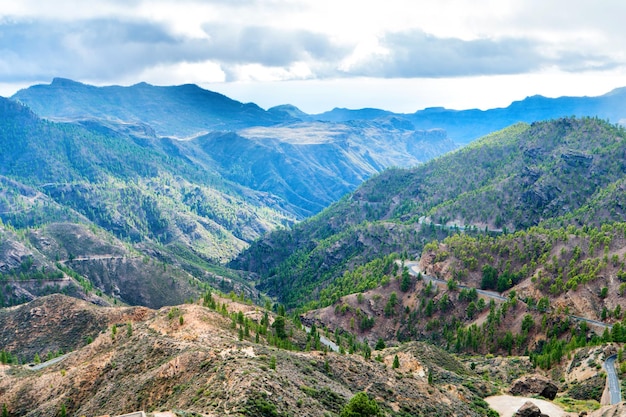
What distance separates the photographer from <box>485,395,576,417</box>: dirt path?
116438 mm

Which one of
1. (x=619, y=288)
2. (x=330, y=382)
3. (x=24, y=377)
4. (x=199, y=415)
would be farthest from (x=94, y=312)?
(x=619, y=288)

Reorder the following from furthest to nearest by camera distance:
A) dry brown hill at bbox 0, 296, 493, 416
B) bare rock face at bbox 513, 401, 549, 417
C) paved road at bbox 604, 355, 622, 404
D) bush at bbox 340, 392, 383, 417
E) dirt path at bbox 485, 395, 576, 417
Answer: paved road at bbox 604, 355, 622, 404 < dirt path at bbox 485, 395, 576, 417 < bare rock face at bbox 513, 401, 549, 417 < bush at bbox 340, 392, 383, 417 < dry brown hill at bbox 0, 296, 493, 416

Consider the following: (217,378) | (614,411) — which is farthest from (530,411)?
(217,378)

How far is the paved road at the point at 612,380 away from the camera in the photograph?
118m

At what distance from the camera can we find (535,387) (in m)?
129

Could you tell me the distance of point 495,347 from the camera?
18888cm

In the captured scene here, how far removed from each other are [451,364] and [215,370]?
266 feet

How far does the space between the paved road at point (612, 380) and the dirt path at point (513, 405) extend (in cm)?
1198

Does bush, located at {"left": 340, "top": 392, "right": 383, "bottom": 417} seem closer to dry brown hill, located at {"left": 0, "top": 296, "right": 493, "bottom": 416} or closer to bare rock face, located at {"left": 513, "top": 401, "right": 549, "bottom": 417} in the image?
dry brown hill, located at {"left": 0, "top": 296, "right": 493, "bottom": 416}

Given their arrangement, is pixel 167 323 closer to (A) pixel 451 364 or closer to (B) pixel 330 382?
(B) pixel 330 382

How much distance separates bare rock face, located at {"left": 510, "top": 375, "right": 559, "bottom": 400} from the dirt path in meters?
2.87

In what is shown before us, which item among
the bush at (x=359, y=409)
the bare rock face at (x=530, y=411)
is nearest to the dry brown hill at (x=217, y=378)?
the bush at (x=359, y=409)

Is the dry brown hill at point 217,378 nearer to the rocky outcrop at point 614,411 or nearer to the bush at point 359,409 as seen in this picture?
the bush at point 359,409

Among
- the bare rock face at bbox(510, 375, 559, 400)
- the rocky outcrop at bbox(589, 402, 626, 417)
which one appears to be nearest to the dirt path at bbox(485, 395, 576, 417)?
the bare rock face at bbox(510, 375, 559, 400)
